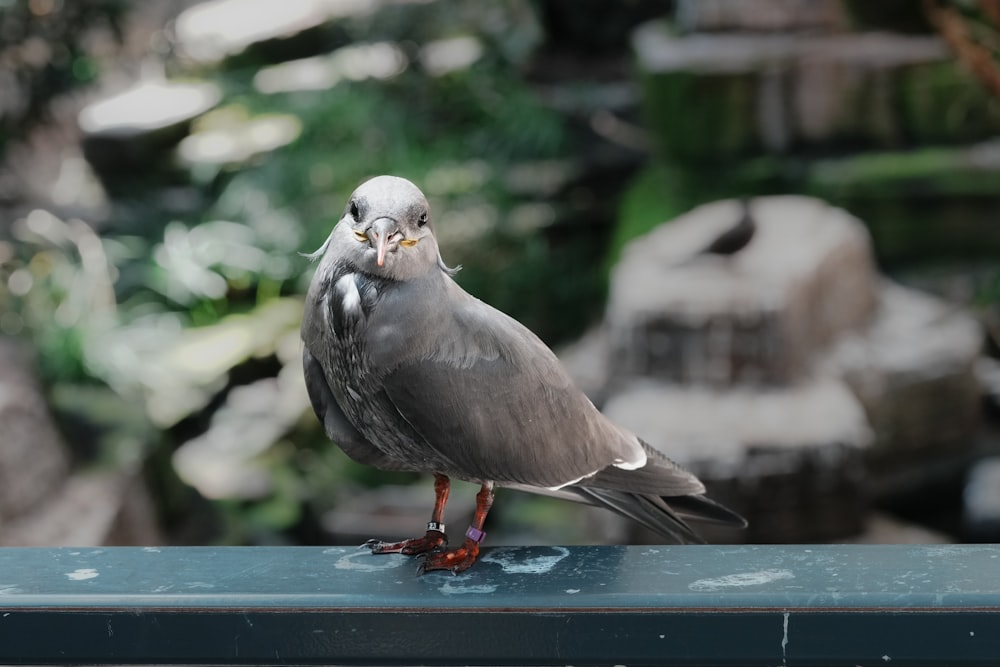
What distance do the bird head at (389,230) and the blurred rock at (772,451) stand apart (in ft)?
9.18

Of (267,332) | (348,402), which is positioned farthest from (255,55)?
(348,402)

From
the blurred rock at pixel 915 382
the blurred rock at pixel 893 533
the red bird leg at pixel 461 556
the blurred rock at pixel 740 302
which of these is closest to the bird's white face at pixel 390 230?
the red bird leg at pixel 461 556

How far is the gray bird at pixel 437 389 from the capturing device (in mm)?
1510

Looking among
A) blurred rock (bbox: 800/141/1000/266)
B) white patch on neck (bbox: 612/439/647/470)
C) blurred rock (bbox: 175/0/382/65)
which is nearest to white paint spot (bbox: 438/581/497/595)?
white patch on neck (bbox: 612/439/647/470)

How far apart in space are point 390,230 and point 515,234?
5388mm

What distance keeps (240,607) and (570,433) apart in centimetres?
52

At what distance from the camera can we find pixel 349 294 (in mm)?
1536

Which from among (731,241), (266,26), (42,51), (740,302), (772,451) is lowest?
(772,451)

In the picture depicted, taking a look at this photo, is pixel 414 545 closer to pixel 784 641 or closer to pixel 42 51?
pixel 784 641

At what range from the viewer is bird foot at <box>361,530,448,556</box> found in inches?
65.0

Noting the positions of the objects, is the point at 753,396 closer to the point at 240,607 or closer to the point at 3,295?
the point at 3,295

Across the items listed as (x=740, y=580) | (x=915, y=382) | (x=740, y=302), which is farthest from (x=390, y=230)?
(x=915, y=382)

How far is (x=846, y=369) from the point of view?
16.2 feet

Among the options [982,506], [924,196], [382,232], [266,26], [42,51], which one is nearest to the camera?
[382,232]
